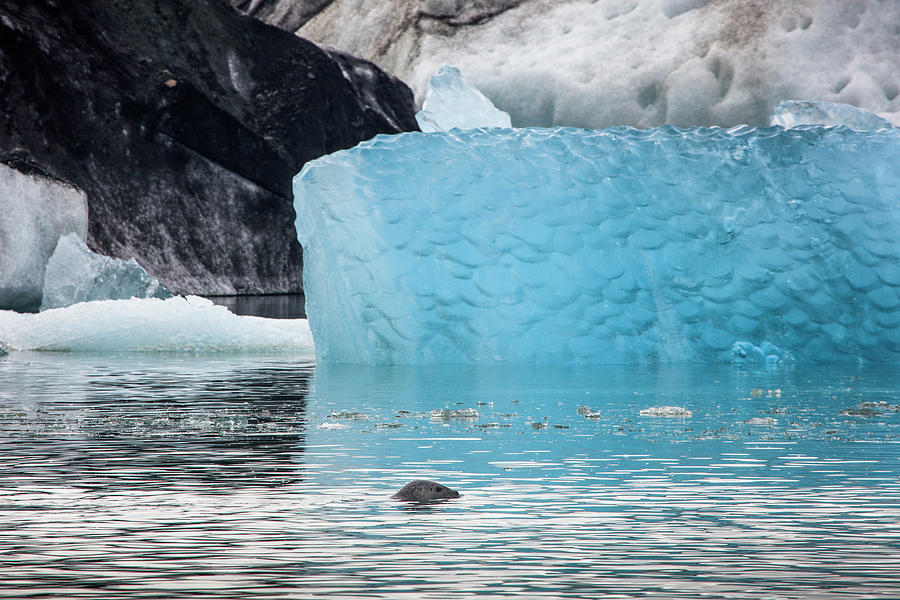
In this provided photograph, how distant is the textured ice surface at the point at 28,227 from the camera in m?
17.8

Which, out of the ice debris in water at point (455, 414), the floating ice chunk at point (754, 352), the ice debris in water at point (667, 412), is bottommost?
the ice debris in water at point (455, 414)

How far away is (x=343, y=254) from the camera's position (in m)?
10.4

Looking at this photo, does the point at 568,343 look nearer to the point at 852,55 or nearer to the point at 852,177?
the point at 852,177

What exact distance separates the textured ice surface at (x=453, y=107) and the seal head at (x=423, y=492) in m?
9.14

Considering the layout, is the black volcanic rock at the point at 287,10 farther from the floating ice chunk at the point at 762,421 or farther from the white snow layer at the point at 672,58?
the floating ice chunk at the point at 762,421

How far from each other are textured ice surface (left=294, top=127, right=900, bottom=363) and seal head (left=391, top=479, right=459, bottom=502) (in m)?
6.07

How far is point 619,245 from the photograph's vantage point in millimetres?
10156

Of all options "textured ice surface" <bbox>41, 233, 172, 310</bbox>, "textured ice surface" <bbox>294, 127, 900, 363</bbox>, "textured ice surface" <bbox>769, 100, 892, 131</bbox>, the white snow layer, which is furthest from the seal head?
the white snow layer

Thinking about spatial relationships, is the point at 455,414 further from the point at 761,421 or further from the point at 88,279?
the point at 88,279

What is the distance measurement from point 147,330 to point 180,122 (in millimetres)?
16860

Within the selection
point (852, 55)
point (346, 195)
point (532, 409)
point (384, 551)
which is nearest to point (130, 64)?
point (852, 55)

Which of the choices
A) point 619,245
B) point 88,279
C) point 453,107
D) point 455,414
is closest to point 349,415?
point 455,414

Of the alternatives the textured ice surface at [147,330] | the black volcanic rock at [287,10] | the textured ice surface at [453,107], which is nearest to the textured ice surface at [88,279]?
the textured ice surface at [147,330]

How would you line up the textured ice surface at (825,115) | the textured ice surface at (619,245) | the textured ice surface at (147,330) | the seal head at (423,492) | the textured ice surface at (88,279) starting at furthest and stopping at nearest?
the textured ice surface at (88,279), the textured ice surface at (147,330), the textured ice surface at (825,115), the textured ice surface at (619,245), the seal head at (423,492)
